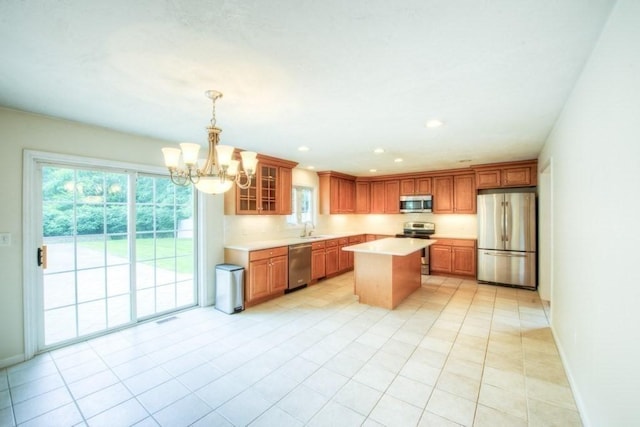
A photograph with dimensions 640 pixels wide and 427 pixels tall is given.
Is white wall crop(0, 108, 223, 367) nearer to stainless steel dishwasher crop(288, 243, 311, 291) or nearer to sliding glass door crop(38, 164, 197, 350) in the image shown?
sliding glass door crop(38, 164, 197, 350)

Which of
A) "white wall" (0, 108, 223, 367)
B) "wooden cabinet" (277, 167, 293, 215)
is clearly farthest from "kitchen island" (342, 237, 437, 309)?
"white wall" (0, 108, 223, 367)

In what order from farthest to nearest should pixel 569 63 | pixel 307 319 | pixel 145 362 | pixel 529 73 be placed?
pixel 307 319 < pixel 145 362 < pixel 529 73 < pixel 569 63

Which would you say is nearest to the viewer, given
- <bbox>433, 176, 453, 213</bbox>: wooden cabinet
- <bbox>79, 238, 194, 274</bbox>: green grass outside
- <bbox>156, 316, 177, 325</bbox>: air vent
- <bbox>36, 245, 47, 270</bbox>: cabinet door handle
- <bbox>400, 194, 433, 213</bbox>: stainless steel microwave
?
<bbox>36, 245, 47, 270</bbox>: cabinet door handle

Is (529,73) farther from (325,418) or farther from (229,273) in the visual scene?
(229,273)

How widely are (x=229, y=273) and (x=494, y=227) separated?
4.93 metres

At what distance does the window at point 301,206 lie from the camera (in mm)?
6188

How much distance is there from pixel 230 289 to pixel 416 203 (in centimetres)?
473

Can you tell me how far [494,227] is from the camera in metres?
5.33

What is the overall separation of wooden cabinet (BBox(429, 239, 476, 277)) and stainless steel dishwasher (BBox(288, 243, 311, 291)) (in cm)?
293

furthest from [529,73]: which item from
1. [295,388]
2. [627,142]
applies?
[295,388]

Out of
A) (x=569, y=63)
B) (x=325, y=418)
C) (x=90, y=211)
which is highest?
(x=569, y=63)

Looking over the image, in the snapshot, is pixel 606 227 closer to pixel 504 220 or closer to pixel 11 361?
pixel 504 220

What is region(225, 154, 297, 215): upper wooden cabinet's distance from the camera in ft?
15.0

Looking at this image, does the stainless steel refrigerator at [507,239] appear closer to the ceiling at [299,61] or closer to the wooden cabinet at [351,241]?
the ceiling at [299,61]
